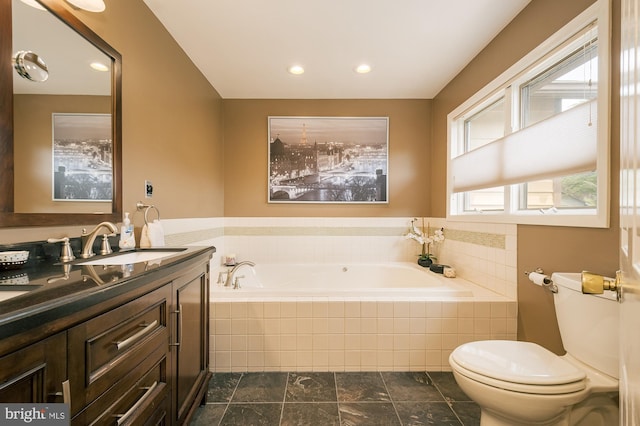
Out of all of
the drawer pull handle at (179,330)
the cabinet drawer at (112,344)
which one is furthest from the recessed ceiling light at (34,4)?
the drawer pull handle at (179,330)

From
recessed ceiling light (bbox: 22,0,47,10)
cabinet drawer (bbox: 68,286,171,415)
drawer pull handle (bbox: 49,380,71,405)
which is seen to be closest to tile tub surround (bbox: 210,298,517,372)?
cabinet drawer (bbox: 68,286,171,415)

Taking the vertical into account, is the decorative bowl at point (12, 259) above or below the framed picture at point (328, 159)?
below

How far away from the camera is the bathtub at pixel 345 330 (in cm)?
191

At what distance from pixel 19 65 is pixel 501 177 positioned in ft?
8.25

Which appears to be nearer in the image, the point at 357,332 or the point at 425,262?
the point at 357,332

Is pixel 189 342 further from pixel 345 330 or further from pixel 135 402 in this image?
pixel 345 330

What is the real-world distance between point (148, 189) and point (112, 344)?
3.87ft

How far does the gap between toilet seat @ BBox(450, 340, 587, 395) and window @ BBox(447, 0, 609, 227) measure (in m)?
0.65

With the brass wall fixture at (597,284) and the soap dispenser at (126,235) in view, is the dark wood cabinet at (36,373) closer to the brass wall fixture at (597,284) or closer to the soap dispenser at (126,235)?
the soap dispenser at (126,235)

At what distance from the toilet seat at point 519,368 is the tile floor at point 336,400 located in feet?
1.79

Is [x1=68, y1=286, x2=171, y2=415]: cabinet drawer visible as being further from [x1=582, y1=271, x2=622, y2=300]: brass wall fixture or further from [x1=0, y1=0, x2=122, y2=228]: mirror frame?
[x1=582, y1=271, x2=622, y2=300]: brass wall fixture

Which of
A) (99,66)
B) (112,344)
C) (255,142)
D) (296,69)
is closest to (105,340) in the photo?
(112,344)

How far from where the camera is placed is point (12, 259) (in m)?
0.90

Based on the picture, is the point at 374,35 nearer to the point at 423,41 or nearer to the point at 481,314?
the point at 423,41
